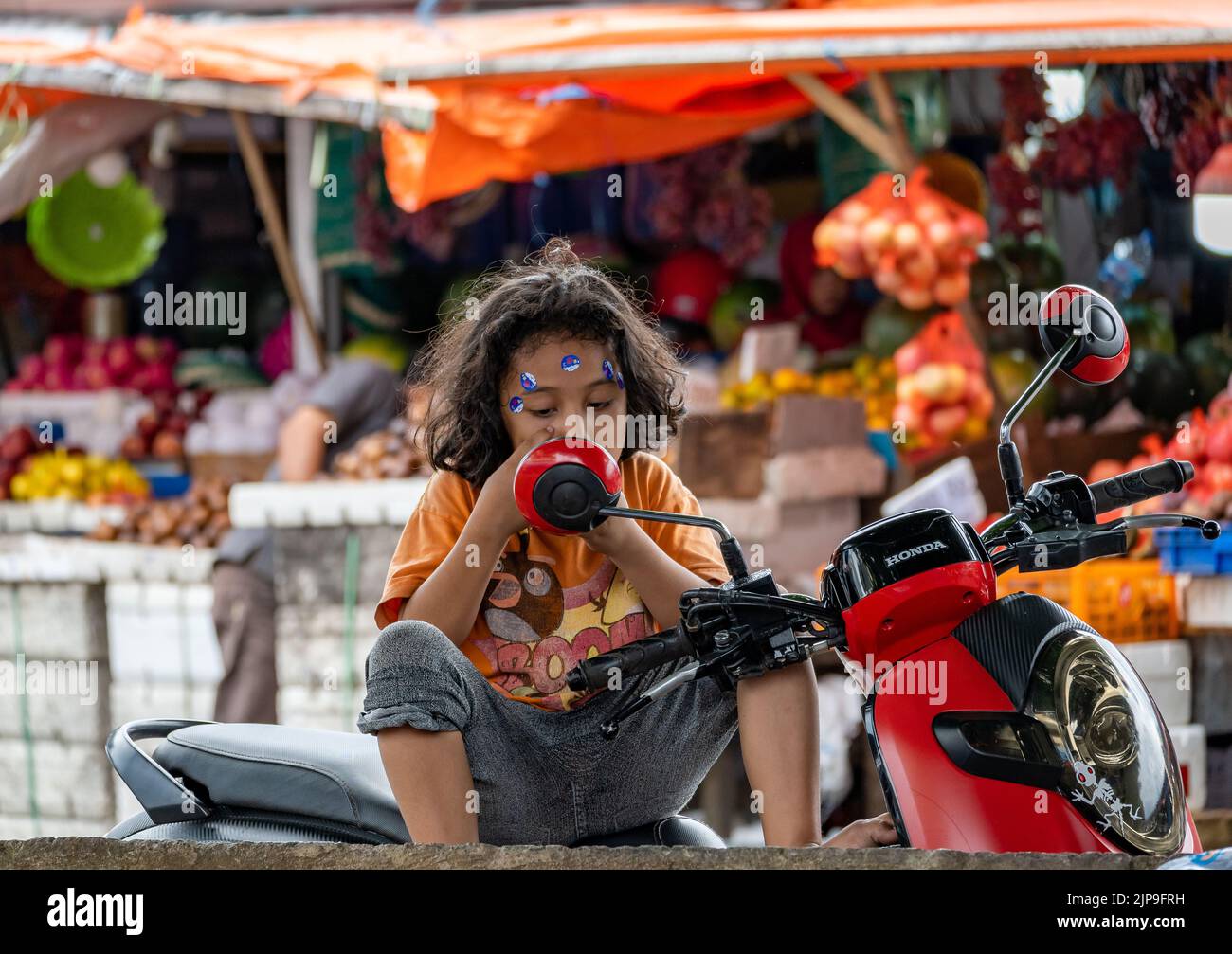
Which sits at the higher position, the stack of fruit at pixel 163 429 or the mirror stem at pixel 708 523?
A: the stack of fruit at pixel 163 429

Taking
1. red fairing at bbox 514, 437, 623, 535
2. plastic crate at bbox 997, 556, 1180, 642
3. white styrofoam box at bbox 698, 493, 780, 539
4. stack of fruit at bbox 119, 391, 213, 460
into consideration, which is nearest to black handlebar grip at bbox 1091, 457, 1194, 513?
red fairing at bbox 514, 437, 623, 535

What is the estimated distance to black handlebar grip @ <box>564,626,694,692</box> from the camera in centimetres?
172

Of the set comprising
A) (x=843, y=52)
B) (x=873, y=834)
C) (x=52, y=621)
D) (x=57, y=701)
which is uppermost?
(x=843, y=52)

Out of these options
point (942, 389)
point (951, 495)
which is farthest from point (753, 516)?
point (942, 389)

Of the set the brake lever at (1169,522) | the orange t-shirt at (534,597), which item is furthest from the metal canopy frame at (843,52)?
the brake lever at (1169,522)

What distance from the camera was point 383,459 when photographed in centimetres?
525

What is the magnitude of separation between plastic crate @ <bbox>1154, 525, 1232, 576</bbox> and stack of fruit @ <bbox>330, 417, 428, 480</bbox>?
233 cm

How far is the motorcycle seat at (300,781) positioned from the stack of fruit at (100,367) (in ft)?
16.7

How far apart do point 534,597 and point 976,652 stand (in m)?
0.84

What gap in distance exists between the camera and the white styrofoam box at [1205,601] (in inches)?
168

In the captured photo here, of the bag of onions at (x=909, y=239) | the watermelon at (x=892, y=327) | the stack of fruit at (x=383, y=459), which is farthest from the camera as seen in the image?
the watermelon at (x=892, y=327)

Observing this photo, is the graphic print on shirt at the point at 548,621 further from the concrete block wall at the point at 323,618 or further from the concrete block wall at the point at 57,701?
the concrete block wall at the point at 57,701

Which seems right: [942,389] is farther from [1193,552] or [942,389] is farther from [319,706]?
[319,706]
